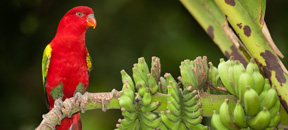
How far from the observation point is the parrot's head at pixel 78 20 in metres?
2.14

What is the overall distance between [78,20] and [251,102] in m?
1.13

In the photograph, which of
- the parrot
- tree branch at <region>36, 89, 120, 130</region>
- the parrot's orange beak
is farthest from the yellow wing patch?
tree branch at <region>36, 89, 120, 130</region>

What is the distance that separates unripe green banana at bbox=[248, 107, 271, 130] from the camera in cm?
141

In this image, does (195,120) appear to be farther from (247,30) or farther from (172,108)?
(247,30)

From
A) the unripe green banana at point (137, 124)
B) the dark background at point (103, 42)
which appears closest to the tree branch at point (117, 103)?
the unripe green banana at point (137, 124)

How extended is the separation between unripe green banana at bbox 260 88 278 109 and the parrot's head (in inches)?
41.0

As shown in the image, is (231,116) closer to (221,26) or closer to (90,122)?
(221,26)

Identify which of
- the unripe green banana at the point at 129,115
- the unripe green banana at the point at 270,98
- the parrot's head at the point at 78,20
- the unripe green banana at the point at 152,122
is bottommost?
the unripe green banana at the point at 270,98

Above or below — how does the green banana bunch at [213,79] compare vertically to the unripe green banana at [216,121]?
above

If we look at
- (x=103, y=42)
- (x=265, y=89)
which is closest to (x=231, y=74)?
(x=265, y=89)

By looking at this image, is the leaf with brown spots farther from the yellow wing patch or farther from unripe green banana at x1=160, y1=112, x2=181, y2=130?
the yellow wing patch

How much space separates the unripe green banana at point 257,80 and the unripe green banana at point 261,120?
0.08 metres

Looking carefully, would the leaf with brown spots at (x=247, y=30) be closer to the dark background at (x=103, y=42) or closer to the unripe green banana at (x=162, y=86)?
the unripe green banana at (x=162, y=86)

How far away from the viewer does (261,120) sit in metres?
1.41
